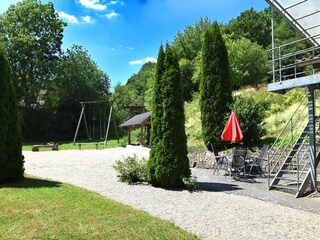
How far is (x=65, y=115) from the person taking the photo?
36156 millimetres

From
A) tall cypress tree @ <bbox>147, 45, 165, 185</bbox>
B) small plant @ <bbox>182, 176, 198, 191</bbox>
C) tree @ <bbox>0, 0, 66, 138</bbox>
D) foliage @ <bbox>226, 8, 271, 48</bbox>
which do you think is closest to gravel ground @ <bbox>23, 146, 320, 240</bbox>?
small plant @ <bbox>182, 176, 198, 191</bbox>

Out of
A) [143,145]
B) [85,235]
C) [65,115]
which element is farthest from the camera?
[65,115]

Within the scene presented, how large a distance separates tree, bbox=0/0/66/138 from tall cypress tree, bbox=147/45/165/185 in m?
27.2

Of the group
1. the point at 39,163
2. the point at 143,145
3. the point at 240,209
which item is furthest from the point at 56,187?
the point at 143,145

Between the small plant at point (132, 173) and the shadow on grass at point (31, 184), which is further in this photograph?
the small plant at point (132, 173)

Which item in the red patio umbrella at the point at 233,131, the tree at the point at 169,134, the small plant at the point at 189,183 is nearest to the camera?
the small plant at the point at 189,183

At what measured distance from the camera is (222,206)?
7062 mm

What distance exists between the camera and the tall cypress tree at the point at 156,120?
29.8 feet

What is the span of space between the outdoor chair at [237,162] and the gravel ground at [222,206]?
0.79m

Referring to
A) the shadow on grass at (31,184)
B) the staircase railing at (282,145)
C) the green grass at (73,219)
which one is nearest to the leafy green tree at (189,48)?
the staircase railing at (282,145)

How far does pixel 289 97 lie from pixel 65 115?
2456 centimetres

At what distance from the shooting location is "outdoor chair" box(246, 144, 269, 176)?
11.8 meters

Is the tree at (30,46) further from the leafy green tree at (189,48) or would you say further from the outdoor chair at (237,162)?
the outdoor chair at (237,162)

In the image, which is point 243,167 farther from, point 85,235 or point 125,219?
point 85,235
